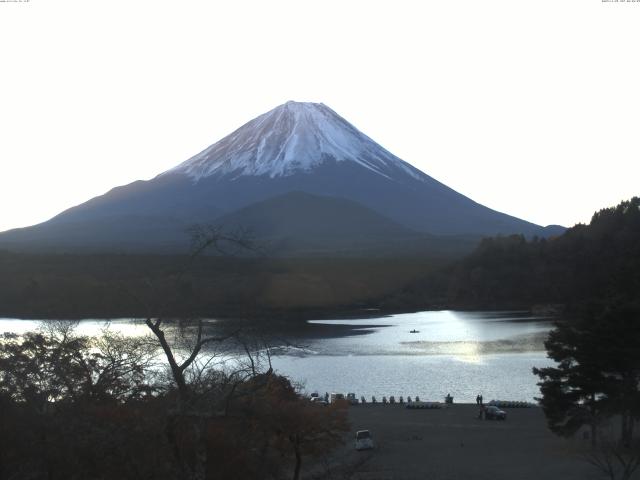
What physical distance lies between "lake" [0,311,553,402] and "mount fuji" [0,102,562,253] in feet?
113

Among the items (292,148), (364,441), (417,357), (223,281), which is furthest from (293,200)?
(364,441)

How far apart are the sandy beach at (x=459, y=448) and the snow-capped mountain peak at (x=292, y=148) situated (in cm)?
9021

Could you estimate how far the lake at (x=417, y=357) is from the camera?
1898 cm

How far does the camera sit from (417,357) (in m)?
24.7

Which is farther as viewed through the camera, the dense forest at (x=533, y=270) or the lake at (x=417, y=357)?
the dense forest at (x=533, y=270)

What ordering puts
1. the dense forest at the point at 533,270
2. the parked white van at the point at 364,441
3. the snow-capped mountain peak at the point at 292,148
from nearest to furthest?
the parked white van at the point at 364,441 → the dense forest at the point at 533,270 → the snow-capped mountain peak at the point at 292,148

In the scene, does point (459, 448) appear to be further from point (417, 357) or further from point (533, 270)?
point (533, 270)

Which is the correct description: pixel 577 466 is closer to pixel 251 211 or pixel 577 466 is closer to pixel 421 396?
pixel 421 396

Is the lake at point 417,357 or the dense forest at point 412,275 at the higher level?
the dense forest at point 412,275

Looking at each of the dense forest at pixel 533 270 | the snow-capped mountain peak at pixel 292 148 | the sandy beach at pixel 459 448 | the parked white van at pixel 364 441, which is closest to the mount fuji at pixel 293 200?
the snow-capped mountain peak at pixel 292 148

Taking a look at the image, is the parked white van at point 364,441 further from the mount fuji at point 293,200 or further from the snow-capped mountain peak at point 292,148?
the snow-capped mountain peak at point 292,148

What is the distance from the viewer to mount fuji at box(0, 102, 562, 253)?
76.9m

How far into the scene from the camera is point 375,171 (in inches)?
4131

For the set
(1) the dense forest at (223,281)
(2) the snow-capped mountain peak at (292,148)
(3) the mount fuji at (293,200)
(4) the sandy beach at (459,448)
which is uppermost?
(2) the snow-capped mountain peak at (292,148)
